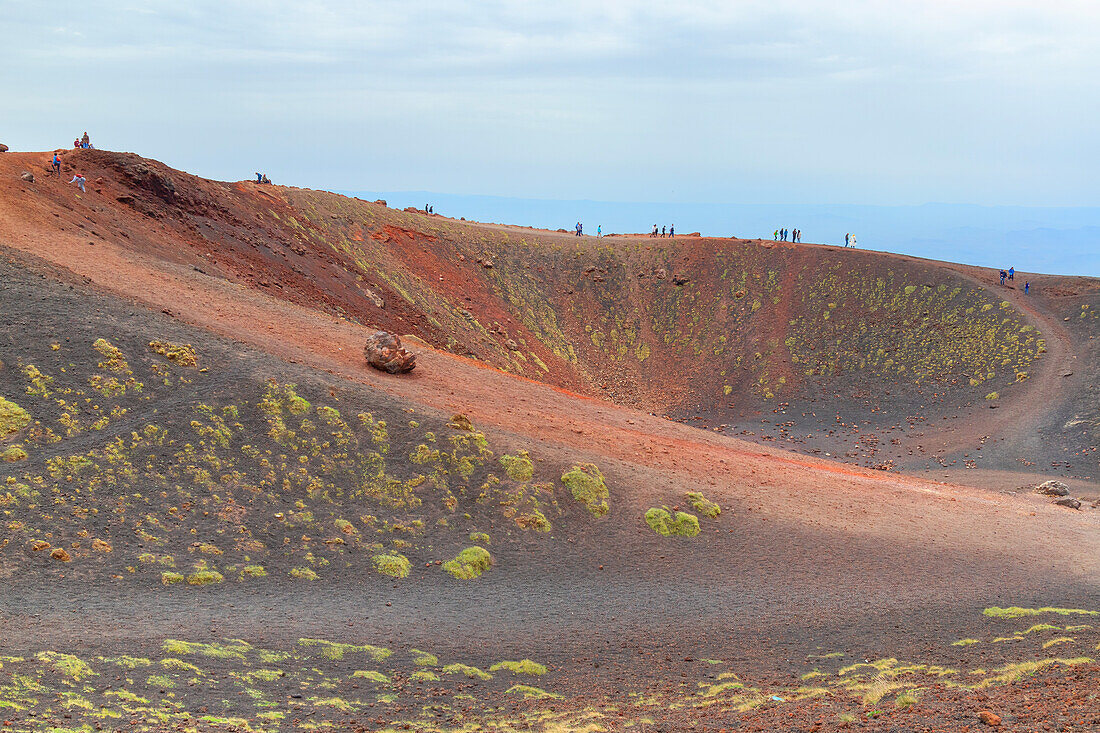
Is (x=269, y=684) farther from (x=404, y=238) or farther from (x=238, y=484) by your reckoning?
(x=404, y=238)

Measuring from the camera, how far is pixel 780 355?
7181cm

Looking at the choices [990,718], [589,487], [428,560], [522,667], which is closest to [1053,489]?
[589,487]

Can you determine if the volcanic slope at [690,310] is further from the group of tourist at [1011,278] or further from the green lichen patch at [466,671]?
the green lichen patch at [466,671]

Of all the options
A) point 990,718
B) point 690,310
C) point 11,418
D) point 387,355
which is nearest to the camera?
point 990,718

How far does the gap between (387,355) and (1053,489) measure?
35.9 meters

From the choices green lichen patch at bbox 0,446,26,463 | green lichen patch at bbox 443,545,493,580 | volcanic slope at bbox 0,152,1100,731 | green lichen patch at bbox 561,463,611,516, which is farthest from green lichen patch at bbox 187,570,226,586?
green lichen patch at bbox 561,463,611,516

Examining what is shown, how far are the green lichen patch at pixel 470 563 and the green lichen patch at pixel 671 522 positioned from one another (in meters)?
6.57

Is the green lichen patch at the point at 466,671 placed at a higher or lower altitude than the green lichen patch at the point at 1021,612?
lower

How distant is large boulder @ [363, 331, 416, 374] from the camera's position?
3762cm

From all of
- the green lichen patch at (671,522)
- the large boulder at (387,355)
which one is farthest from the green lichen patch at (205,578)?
the large boulder at (387,355)

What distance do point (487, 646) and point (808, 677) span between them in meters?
8.20

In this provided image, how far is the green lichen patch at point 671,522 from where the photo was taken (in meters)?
29.0

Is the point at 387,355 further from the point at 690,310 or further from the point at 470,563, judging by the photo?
the point at 690,310

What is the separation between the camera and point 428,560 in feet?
83.5
